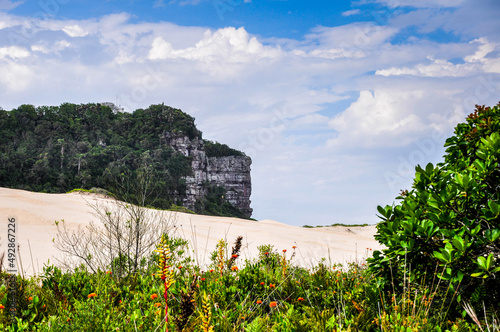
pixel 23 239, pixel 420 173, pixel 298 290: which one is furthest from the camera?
pixel 23 239

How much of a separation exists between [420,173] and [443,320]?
1.35m

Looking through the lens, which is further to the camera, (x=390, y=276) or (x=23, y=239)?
(x=23, y=239)

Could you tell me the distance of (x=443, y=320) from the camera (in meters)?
3.30

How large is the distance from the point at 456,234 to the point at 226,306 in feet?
6.72

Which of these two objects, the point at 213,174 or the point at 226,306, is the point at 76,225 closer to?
the point at 226,306

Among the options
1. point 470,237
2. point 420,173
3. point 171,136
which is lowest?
point 470,237

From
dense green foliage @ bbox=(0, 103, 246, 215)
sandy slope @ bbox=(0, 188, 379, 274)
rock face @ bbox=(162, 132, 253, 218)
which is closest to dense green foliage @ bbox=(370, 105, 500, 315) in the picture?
sandy slope @ bbox=(0, 188, 379, 274)

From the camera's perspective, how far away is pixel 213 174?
60.0m

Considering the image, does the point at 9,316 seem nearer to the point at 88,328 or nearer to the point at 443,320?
the point at 88,328

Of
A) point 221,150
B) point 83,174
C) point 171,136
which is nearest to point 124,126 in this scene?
point 171,136

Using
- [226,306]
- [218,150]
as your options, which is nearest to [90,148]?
[218,150]

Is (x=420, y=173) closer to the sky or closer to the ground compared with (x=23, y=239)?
closer to the sky

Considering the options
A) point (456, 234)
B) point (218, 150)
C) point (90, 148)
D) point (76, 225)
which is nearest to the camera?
point (456, 234)

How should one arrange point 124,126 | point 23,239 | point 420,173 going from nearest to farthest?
point 420,173 < point 23,239 < point 124,126
